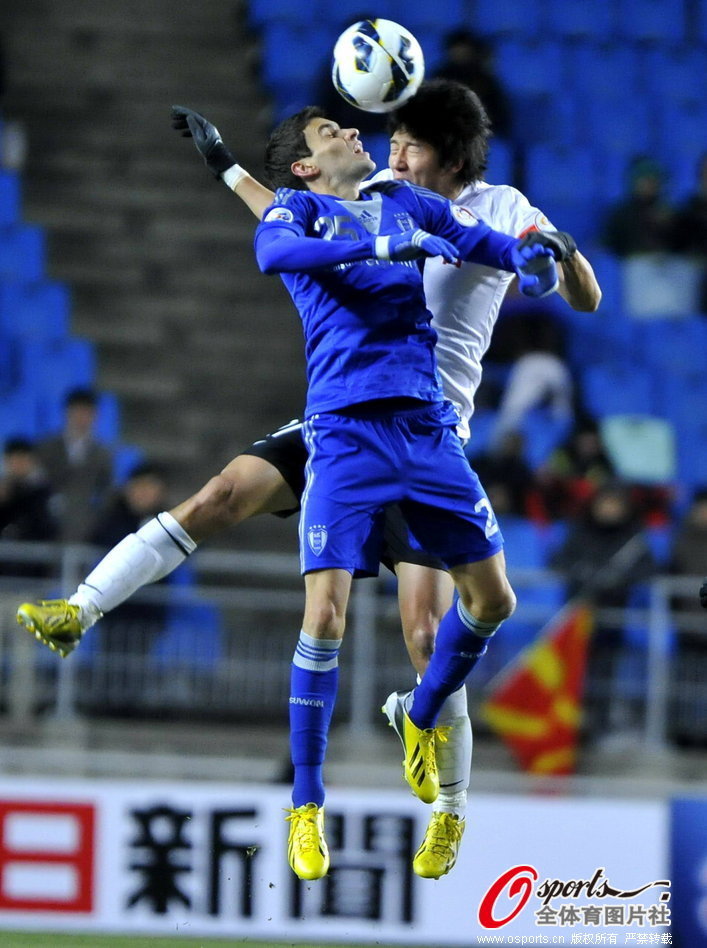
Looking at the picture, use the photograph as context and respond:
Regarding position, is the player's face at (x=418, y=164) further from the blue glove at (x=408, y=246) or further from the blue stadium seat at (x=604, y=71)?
the blue stadium seat at (x=604, y=71)

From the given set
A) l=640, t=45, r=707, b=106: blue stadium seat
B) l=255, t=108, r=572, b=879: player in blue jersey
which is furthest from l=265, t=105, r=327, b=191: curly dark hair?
l=640, t=45, r=707, b=106: blue stadium seat

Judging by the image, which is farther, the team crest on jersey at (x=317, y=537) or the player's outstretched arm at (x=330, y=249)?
the team crest on jersey at (x=317, y=537)

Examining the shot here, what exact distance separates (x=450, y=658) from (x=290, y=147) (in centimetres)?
163

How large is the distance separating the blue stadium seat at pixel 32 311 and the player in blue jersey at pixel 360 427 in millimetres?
6398

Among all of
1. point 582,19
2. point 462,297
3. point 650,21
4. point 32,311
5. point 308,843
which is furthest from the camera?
point 650,21

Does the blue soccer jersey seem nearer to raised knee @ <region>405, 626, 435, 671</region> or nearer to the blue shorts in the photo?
the blue shorts

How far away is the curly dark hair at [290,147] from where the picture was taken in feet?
17.3

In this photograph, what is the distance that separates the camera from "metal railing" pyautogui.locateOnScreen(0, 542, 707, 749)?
9.27 m

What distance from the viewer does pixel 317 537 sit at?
199 inches

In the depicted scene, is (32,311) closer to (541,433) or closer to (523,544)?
(541,433)

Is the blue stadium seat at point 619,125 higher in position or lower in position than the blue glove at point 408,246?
higher

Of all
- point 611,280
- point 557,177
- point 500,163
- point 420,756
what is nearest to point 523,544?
point 611,280

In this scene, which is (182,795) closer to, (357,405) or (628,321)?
(357,405)

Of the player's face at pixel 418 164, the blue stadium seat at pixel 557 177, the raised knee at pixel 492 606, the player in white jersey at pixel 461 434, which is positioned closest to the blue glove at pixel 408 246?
the player in white jersey at pixel 461 434
